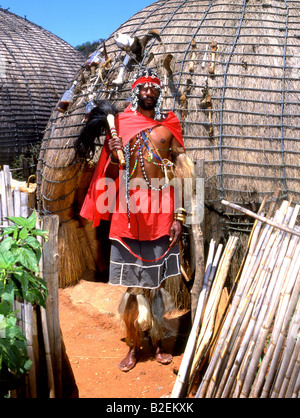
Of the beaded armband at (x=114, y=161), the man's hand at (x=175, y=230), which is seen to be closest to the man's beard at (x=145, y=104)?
the beaded armband at (x=114, y=161)

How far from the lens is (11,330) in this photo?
2428 mm

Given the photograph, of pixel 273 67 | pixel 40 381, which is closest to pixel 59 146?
pixel 273 67

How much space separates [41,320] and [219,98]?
306 centimetres

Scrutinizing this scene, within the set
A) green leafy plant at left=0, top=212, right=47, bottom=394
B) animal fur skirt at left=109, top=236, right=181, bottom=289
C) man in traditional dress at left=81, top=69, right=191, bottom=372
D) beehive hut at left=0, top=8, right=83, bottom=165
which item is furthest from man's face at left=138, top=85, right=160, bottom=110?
beehive hut at left=0, top=8, right=83, bottom=165

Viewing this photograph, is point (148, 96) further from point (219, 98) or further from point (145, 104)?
point (219, 98)

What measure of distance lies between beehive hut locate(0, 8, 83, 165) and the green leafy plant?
24.2 ft

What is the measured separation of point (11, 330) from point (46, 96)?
8604 millimetres

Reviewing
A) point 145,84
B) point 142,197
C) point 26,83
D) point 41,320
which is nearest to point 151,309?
point 142,197

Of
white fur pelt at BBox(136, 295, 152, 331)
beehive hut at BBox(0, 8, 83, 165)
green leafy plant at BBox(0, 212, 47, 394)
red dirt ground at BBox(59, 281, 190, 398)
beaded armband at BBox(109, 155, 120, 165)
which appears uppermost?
beehive hut at BBox(0, 8, 83, 165)

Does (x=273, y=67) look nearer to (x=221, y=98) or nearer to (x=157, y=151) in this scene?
(x=221, y=98)

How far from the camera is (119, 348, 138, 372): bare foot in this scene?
153 inches

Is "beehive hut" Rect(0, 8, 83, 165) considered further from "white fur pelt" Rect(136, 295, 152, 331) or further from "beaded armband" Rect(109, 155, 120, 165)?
"white fur pelt" Rect(136, 295, 152, 331)

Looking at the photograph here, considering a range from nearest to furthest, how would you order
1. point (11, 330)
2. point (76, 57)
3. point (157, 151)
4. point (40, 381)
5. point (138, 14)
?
point (11, 330) < point (40, 381) < point (157, 151) < point (138, 14) < point (76, 57)

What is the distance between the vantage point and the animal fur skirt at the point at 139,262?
3.73 meters
